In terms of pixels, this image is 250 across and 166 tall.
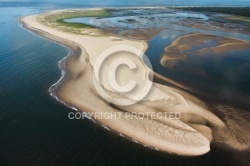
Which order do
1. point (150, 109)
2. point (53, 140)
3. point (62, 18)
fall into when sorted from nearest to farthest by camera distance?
point (53, 140) < point (150, 109) < point (62, 18)

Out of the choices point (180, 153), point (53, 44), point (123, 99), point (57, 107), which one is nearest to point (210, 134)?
point (180, 153)

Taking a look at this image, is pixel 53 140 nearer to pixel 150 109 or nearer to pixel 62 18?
pixel 150 109

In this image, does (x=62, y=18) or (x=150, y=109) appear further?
(x=62, y=18)

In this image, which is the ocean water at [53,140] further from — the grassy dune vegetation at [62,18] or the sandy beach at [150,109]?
the grassy dune vegetation at [62,18]

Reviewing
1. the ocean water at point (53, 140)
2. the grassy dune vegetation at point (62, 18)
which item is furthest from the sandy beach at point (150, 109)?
the grassy dune vegetation at point (62, 18)

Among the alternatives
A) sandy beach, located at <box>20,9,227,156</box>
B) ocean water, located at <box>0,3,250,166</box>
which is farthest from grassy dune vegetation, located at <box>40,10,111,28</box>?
ocean water, located at <box>0,3,250,166</box>

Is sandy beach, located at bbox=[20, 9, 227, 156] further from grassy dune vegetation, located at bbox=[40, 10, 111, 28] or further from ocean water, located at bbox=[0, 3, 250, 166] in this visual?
grassy dune vegetation, located at bbox=[40, 10, 111, 28]

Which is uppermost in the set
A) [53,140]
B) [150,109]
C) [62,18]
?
[150,109]

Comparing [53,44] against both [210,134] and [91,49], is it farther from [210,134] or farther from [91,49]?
[210,134]

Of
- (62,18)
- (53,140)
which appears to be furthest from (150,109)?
(62,18)
